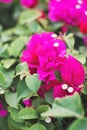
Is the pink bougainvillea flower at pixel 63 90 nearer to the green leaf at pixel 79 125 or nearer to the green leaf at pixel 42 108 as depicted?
the green leaf at pixel 42 108

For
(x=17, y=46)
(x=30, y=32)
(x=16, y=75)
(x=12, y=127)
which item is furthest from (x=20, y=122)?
(x=30, y=32)

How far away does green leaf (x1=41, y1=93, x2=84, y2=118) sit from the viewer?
2.43ft

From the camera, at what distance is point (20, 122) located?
97 centimetres

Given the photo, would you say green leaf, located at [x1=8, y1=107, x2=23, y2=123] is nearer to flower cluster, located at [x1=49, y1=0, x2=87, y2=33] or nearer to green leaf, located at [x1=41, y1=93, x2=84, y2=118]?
green leaf, located at [x1=41, y1=93, x2=84, y2=118]

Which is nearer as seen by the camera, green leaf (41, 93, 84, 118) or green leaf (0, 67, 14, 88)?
green leaf (41, 93, 84, 118)

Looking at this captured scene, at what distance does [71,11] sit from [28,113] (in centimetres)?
55

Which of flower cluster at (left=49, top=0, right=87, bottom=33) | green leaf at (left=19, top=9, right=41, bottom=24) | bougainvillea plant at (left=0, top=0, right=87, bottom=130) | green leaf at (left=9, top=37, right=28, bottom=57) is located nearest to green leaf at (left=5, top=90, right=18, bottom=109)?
bougainvillea plant at (left=0, top=0, right=87, bottom=130)

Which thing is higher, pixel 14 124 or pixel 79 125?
pixel 79 125

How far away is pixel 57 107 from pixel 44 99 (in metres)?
0.21

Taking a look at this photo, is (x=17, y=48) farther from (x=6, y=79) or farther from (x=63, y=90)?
(x=63, y=90)

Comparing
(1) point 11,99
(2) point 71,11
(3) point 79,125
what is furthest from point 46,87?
(2) point 71,11

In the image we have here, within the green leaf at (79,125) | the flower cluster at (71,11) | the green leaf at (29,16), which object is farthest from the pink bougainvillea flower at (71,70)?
the green leaf at (29,16)

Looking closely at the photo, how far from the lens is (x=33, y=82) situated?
941 mm

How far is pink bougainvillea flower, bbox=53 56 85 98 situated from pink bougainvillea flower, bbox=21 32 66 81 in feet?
0.07
